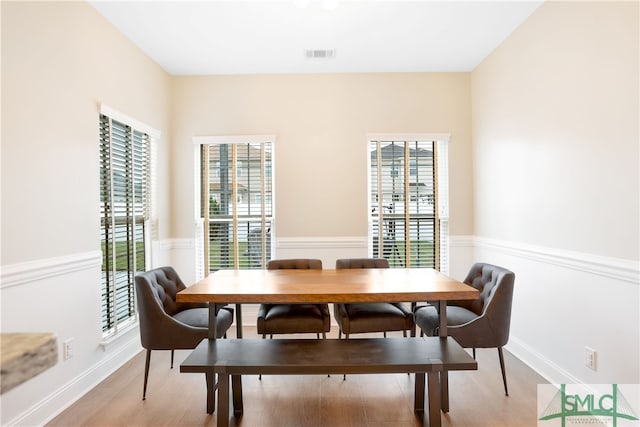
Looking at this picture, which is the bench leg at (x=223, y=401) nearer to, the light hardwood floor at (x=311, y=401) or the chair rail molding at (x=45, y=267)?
the light hardwood floor at (x=311, y=401)

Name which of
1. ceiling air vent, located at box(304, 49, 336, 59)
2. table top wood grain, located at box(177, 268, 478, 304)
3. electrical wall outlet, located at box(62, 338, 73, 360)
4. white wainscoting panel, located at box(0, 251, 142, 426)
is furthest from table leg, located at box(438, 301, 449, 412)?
ceiling air vent, located at box(304, 49, 336, 59)

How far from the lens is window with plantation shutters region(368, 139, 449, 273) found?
4059mm

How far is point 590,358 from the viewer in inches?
89.3

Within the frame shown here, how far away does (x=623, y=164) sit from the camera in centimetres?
204

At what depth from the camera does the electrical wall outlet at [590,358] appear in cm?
223

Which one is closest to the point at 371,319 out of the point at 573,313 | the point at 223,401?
the point at 223,401

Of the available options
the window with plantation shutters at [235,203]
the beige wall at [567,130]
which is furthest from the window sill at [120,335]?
the beige wall at [567,130]

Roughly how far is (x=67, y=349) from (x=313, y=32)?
10.1ft

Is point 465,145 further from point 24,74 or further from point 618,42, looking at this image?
point 24,74

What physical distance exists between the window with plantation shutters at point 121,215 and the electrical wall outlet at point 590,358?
137 inches

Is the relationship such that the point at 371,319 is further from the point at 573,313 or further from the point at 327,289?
the point at 573,313

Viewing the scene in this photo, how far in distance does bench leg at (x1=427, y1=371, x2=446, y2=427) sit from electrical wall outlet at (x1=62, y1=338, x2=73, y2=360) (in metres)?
2.31

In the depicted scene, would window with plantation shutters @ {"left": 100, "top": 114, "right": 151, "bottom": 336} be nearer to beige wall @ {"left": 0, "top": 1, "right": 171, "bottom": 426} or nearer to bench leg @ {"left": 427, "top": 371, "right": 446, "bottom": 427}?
beige wall @ {"left": 0, "top": 1, "right": 171, "bottom": 426}

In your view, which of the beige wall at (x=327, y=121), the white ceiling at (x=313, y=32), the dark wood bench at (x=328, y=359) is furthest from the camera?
the beige wall at (x=327, y=121)
